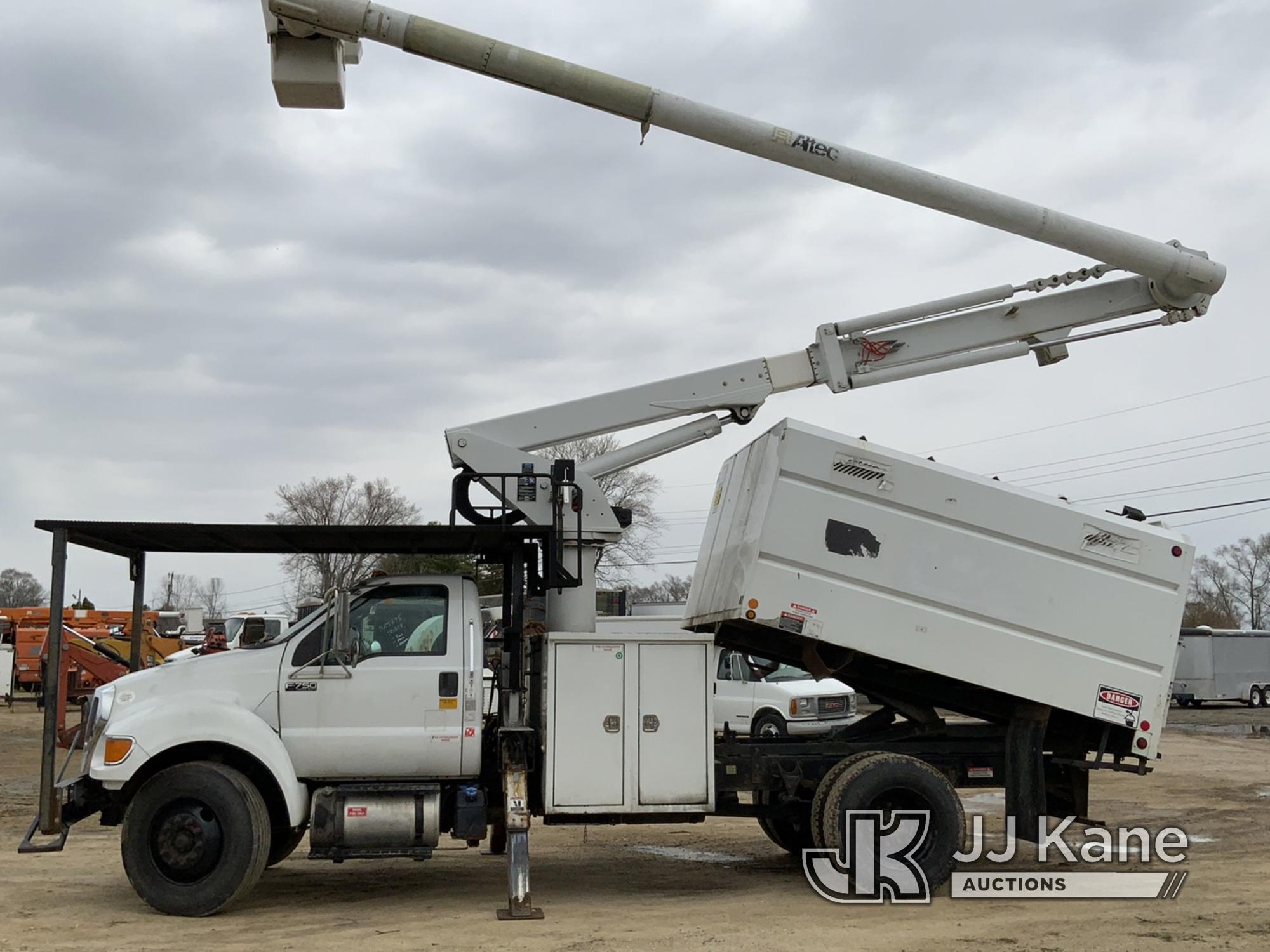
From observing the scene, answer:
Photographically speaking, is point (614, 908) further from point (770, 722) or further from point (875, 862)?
point (770, 722)

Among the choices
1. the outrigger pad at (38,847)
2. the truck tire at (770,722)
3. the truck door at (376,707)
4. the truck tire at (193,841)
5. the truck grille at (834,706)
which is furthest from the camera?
the truck grille at (834,706)

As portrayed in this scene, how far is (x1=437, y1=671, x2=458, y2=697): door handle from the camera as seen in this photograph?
9.06m

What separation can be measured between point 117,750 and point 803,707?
41.4ft

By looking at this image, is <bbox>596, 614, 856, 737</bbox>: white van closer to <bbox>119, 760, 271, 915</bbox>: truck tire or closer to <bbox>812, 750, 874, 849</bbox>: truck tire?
<bbox>812, 750, 874, 849</bbox>: truck tire

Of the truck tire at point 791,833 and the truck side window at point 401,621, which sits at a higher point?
the truck side window at point 401,621

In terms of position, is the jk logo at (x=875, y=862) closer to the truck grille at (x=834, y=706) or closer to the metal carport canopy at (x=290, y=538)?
the metal carport canopy at (x=290, y=538)

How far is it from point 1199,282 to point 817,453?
3615 mm

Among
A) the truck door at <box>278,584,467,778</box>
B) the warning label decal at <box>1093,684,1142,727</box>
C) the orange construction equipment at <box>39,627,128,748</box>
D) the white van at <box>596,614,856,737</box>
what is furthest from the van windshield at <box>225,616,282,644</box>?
the warning label decal at <box>1093,684,1142,727</box>

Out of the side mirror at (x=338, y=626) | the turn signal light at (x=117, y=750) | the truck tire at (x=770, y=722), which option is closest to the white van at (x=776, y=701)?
the truck tire at (x=770, y=722)

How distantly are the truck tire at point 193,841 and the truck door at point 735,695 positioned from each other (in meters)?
11.5

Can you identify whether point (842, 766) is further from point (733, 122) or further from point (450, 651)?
point (733, 122)

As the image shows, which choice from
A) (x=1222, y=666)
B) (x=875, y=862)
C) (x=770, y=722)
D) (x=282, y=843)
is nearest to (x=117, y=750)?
(x=282, y=843)

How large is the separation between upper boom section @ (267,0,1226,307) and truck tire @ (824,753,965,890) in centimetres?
427

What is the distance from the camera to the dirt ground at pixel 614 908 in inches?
309
